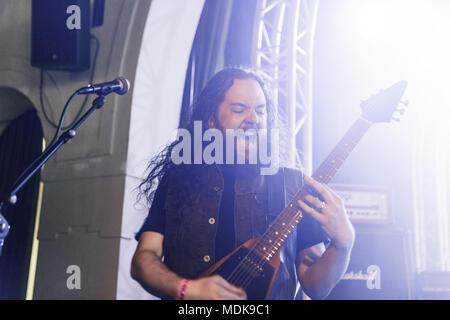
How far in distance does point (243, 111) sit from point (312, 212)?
378 mm

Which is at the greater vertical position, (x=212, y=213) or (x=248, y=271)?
(x=212, y=213)

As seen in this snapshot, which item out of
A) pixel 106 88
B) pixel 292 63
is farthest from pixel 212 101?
pixel 292 63

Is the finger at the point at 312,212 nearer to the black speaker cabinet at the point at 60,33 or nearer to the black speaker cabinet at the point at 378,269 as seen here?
the black speaker cabinet at the point at 378,269

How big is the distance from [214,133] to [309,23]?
6.93 feet

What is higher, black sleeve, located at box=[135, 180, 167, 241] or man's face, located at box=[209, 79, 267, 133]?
man's face, located at box=[209, 79, 267, 133]

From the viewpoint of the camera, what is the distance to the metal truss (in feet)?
10.1

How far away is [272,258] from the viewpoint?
1.22 m

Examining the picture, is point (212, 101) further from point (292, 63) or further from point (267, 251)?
point (292, 63)

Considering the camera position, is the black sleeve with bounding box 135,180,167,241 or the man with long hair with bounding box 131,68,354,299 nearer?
the man with long hair with bounding box 131,68,354,299

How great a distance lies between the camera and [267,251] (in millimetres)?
1231

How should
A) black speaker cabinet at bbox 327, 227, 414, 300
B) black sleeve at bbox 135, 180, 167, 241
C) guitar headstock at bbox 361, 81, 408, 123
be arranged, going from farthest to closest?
1. black speaker cabinet at bbox 327, 227, 414, 300
2. guitar headstock at bbox 361, 81, 408, 123
3. black sleeve at bbox 135, 180, 167, 241

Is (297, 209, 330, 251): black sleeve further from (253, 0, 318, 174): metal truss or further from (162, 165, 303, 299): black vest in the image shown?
(253, 0, 318, 174): metal truss

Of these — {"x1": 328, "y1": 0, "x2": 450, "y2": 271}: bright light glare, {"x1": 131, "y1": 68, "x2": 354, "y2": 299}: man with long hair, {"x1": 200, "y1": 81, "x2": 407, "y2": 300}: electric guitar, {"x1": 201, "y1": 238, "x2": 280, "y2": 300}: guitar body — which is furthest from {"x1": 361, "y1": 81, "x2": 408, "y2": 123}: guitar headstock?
{"x1": 328, "y1": 0, "x2": 450, "y2": 271}: bright light glare

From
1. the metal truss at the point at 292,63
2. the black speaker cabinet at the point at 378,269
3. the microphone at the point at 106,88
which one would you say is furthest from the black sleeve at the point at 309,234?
the metal truss at the point at 292,63
